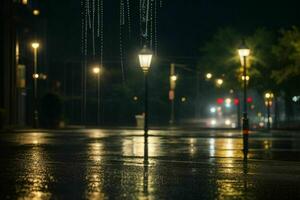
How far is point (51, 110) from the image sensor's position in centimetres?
5769

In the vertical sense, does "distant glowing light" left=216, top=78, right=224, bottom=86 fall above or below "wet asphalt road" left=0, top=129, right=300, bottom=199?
above

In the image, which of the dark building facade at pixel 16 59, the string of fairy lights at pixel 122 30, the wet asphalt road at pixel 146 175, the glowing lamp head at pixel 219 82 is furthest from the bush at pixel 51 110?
the wet asphalt road at pixel 146 175

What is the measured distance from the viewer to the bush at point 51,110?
57750mm

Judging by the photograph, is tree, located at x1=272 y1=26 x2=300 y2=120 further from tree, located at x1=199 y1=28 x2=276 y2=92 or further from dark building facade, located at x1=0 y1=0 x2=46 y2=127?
dark building facade, located at x1=0 y1=0 x2=46 y2=127

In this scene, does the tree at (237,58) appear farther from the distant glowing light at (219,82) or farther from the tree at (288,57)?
the tree at (288,57)

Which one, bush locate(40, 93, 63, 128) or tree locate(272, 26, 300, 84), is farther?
bush locate(40, 93, 63, 128)

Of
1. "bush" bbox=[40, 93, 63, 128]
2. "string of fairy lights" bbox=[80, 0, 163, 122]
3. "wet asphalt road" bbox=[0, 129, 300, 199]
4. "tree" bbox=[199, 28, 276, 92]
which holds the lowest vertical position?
"wet asphalt road" bbox=[0, 129, 300, 199]

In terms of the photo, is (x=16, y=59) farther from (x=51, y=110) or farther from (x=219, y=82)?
(x=219, y=82)

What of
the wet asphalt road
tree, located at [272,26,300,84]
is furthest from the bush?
the wet asphalt road

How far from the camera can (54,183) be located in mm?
14938

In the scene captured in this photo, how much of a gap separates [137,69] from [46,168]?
6707cm

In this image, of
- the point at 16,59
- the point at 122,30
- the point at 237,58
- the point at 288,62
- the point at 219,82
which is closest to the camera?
the point at 288,62

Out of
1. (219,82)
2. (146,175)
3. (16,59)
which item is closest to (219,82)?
(219,82)

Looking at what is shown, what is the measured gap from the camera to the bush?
57.8 metres
